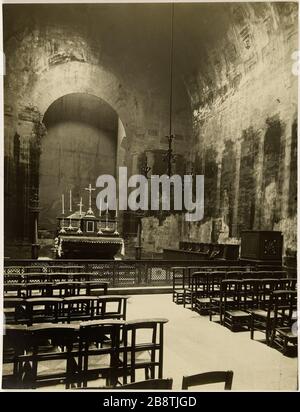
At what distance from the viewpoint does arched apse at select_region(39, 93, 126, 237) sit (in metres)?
17.7

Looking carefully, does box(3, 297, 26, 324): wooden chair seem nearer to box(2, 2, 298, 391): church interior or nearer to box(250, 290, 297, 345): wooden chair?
box(2, 2, 298, 391): church interior

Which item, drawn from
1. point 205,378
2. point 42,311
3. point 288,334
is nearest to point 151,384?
point 205,378

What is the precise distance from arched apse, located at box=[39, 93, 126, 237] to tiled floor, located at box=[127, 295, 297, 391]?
39.9 ft

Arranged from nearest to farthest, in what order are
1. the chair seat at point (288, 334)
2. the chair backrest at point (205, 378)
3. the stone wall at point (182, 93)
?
1. the chair backrest at point (205, 378)
2. the chair seat at point (288, 334)
3. the stone wall at point (182, 93)

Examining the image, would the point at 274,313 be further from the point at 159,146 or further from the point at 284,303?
the point at 159,146

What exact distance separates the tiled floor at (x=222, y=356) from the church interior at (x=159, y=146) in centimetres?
6

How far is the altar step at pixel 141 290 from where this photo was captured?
342 inches

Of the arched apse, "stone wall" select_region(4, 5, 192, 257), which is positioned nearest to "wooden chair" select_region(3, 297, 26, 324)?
"stone wall" select_region(4, 5, 192, 257)

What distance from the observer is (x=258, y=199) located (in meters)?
13.1

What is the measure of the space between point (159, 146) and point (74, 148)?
425 cm

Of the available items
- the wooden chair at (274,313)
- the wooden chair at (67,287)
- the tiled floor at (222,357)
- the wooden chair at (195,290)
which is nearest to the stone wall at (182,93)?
the wooden chair at (195,290)

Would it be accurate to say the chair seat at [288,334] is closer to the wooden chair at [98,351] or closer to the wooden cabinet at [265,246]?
the wooden chair at [98,351]

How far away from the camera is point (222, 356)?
460cm
